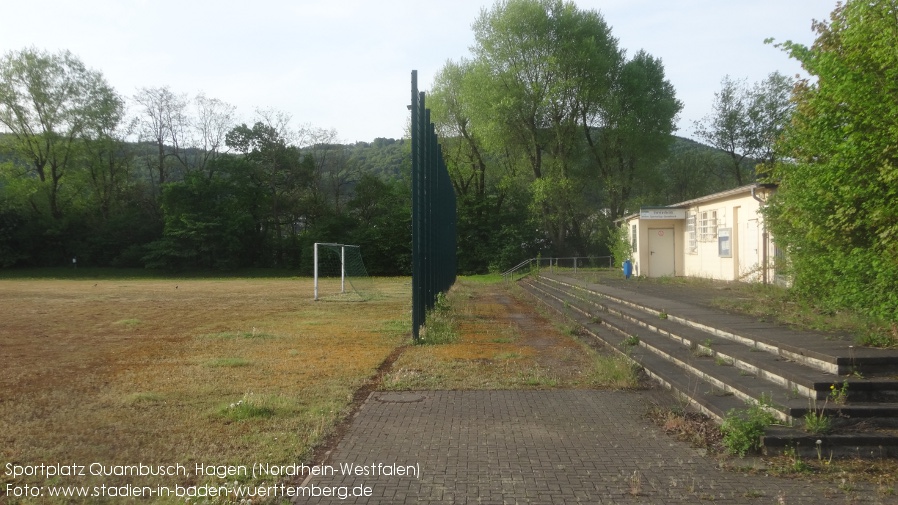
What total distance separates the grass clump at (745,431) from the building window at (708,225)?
1778 cm

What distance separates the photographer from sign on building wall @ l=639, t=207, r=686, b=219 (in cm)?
2625

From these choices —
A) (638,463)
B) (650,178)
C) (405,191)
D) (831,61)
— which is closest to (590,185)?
(650,178)

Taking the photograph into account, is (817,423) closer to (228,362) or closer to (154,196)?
(228,362)

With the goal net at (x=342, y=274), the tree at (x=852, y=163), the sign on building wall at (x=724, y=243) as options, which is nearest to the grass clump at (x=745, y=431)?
the tree at (x=852, y=163)

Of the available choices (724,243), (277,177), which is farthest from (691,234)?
(277,177)

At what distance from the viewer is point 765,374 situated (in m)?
7.29

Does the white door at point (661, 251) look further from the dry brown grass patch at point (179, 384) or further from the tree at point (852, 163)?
the tree at point (852, 163)

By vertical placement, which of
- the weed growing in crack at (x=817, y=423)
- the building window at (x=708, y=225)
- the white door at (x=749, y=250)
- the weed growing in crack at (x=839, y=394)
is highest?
the building window at (x=708, y=225)

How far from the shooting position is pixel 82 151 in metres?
58.0

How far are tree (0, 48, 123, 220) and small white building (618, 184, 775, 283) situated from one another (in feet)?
154

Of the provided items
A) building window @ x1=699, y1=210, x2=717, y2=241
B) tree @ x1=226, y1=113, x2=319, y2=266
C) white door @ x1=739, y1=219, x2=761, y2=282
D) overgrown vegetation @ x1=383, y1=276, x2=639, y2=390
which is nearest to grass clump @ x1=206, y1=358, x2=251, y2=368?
overgrown vegetation @ x1=383, y1=276, x2=639, y2=390

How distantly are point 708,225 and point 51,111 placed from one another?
5350 cm

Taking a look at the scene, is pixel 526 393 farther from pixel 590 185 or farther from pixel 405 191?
pixel 405 191

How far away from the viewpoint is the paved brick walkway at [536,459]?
479 centimetres
